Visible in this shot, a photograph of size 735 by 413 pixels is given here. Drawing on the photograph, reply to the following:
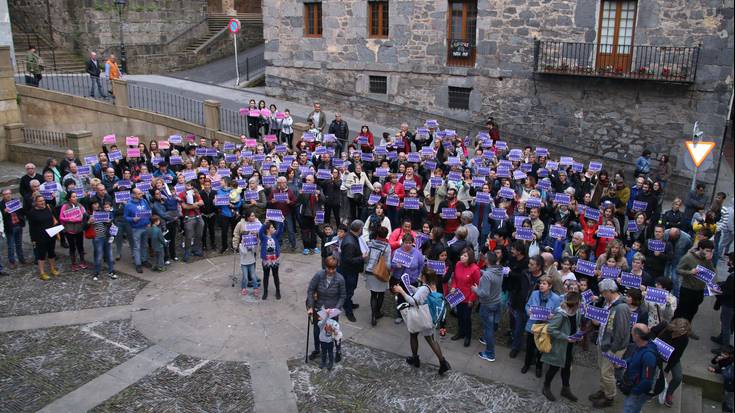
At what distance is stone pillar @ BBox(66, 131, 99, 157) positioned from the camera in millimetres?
18875

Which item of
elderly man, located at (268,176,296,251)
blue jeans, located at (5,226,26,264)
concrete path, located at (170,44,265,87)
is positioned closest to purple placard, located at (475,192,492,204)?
elderly man, located at (268,176,296,251)

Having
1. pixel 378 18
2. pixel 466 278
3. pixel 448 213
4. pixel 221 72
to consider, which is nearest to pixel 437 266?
pixel 466 278

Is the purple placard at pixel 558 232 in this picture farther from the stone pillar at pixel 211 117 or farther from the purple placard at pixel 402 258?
the stone pillar at pixel 211 117

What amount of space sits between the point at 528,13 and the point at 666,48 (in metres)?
4.44

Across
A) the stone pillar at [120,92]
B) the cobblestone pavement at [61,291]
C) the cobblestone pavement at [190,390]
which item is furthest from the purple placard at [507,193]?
the stone pillar at [120,92]

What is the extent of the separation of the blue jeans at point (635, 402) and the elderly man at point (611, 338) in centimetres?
79

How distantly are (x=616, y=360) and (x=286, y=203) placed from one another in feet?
25.0

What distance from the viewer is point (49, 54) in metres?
27.9

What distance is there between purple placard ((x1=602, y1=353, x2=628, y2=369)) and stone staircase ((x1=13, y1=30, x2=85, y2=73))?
2550cm

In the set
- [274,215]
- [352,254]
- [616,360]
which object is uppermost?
[274,215]

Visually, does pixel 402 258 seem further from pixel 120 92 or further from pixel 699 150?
pixel 120 92

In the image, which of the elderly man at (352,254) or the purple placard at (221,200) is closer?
the elderly man at (352,254)

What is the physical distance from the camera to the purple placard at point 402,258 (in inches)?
401

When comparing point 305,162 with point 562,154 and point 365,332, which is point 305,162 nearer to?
point 365,332
